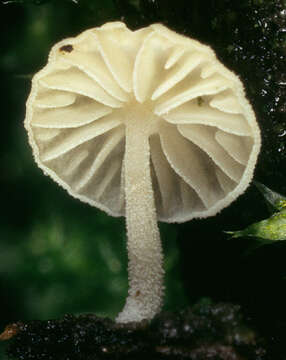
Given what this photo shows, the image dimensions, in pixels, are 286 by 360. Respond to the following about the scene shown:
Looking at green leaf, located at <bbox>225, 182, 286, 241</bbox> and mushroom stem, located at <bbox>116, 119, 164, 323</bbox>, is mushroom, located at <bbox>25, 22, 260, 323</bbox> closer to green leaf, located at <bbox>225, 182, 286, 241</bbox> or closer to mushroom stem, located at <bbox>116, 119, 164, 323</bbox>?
mushroom stem, located at <bbox>116, 119, 164, 323</bbox>

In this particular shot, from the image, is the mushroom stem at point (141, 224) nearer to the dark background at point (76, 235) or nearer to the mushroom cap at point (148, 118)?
the mushroom cap at point (148, 118)

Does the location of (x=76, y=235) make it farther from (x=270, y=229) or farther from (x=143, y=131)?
(x=270, y=229)

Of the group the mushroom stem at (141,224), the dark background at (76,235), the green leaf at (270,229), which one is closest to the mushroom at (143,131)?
the mushroom stem at (141,224)

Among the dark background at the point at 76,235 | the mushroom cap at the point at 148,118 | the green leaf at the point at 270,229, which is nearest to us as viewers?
the mushroom cap at the point at 148,118

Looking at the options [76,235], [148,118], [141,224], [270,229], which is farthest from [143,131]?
[76,235]

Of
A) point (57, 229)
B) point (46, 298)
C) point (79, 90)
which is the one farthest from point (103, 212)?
point (79, 90)

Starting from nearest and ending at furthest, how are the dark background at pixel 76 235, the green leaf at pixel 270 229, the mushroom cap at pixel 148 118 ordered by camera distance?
1. the mushroom cap at pixel 148 118
2. the green leaf at pixel 270 229
3. the dark background at pixel 76 235

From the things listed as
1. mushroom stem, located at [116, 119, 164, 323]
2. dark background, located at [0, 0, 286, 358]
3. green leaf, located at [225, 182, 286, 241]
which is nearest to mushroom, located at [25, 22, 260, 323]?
mushroom stem, located at [116, 119, 164, 323]

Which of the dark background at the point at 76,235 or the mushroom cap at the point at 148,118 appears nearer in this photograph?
the mushroom cap at the point at 148,118
